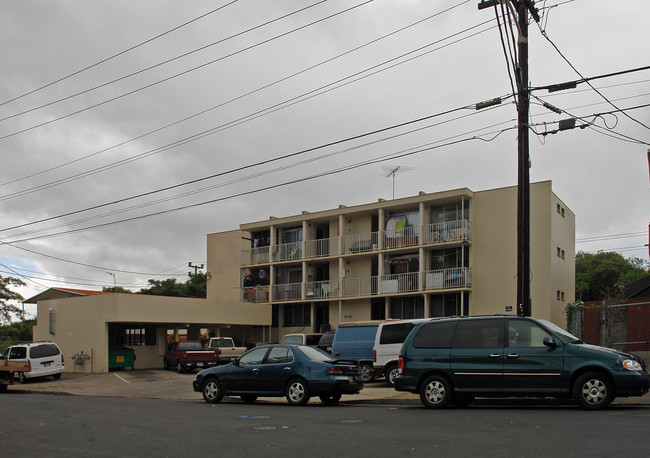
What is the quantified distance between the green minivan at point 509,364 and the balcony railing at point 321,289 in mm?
23903

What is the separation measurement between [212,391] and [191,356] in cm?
→ 1426

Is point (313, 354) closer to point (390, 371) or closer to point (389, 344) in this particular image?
point (390, 371)

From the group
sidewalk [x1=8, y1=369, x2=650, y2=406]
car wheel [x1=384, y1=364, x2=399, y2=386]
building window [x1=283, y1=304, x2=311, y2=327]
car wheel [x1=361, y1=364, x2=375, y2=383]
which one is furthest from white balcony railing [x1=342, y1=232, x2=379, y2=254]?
car wheel [x1=384, y1=364, x2=399, y2=386]

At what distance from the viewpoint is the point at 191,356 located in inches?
1203

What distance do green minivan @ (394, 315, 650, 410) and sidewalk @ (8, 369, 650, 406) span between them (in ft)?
4.95

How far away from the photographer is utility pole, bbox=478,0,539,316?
50.5 feet

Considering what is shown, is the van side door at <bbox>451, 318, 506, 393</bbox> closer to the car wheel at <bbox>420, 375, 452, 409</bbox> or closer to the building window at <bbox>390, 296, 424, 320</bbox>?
the car wheel at <bbox>420, 375, 452, 409</bbox>

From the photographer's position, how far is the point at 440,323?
13602 millimetres

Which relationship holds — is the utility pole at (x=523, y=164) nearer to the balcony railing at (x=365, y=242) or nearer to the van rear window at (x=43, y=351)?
the balcony railing at (x=365, y=242)

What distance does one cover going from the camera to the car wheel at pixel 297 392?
1520cm

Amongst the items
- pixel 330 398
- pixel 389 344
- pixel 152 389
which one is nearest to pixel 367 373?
pixel 389 344

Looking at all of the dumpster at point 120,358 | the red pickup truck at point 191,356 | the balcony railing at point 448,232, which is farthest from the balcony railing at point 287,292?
the dumpster at point 120,358

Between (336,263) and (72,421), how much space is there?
26416 mm

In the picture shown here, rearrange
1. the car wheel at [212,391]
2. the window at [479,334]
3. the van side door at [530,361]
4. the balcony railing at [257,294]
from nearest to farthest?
the van side door at [530,361] < the window at [479,334] < the car wheel at [212,391] < the balcony railing at [257,294]
